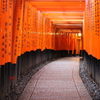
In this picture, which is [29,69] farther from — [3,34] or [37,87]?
[3,34]

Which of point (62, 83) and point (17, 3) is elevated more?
point (17, 3)

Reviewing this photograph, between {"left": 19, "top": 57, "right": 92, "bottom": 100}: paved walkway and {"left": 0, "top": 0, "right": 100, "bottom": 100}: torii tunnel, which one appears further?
{"left": 19, "top": 57, "right": 92, "bottom": 100}: paved walkway

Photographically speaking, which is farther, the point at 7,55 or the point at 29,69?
the point at 29,69

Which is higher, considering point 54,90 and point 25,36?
point 25,36

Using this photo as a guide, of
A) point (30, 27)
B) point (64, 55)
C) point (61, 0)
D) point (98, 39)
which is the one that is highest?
point (61, 0)

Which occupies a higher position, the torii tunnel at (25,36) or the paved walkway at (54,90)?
the torii tunnel at (25,36)

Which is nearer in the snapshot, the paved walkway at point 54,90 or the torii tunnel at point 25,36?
the torii tunnel at point 25,36

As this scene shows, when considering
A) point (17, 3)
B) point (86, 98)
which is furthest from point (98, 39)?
point (17, 3)

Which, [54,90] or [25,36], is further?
[25,36]

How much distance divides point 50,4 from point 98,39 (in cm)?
608

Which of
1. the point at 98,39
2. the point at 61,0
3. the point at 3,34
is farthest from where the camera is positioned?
the point at 61,0

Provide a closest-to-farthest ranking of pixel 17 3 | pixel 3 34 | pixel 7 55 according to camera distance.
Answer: pixel 3 34, pixel 7 55, pixel 17 3

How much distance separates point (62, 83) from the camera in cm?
795

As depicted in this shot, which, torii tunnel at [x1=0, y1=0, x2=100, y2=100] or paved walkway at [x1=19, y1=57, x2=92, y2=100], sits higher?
torii tunnel at [x1=0, y1=0, x2=100, y2=100]
